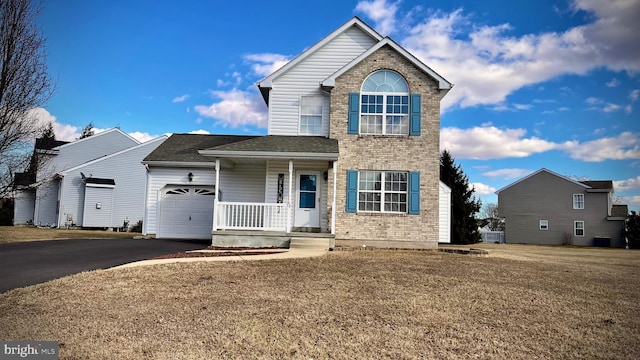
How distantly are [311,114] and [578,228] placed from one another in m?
30.9

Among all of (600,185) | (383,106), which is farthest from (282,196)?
(600,185)

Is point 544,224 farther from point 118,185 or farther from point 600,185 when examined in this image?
point 118,185

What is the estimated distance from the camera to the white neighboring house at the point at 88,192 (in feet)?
96.0

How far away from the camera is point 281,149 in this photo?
15.8 meters

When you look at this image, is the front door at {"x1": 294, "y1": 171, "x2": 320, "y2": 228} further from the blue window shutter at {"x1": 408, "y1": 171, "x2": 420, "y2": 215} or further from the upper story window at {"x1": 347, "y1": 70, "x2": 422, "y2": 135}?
the blue window shutter at {"x1": 408, "y1": 171, "x2": 420, "y2": 215}

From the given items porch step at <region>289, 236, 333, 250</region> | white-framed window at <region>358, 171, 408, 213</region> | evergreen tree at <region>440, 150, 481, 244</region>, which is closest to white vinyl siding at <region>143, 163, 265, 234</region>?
porch step at <region>289, 236, 333, 250</region>

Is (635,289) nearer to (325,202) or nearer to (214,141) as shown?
(325,202)

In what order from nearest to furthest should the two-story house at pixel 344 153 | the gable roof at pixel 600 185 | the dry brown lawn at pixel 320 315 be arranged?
1. the dry brown lawn at pixel 320 315
2. the two-story house at pixel 344 153
3. the gable roof at pixel 600 185

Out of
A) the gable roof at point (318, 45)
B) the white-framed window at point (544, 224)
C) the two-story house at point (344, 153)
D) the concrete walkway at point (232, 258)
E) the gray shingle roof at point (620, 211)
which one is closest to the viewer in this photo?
the concrete walkway at point (232, 258)

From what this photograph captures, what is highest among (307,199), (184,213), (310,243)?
(307,199)

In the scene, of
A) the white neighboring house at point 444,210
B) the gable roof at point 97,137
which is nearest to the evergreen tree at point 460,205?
the white neighboring house at point 444,210

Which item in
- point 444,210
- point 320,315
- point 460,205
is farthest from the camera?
point 460,205

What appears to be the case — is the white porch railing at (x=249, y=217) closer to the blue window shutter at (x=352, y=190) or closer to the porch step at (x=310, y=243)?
the porch step at (x=310, y=243)

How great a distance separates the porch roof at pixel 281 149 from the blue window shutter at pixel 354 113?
0.84m
